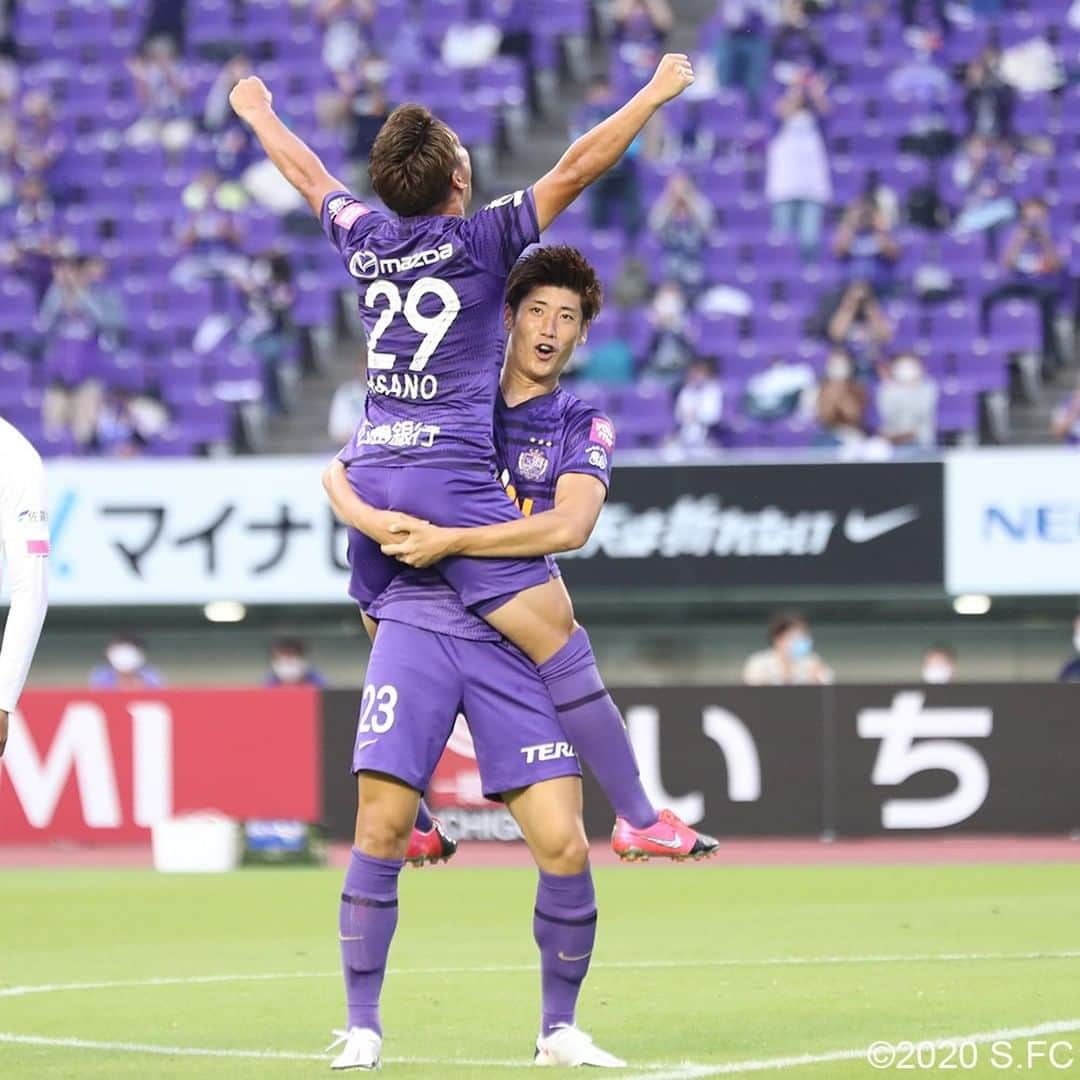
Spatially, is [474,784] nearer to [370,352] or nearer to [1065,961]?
[1065,961]

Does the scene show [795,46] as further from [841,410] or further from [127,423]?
[127,423]

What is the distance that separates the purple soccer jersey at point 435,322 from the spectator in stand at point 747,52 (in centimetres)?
1606

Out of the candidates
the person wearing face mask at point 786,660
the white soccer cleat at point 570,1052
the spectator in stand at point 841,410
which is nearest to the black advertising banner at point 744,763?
the person wearing face mask at point 786,660

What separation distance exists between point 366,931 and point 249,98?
2.40 meters

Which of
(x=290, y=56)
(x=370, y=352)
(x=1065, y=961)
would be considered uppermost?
(x=290, y=56)

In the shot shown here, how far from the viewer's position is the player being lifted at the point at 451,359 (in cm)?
614


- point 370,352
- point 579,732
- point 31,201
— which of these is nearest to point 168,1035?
point 579,732

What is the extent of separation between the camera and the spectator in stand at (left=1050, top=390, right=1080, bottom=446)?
1839 centimetres

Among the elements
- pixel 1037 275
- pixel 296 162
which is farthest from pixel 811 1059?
pixel 1037 275

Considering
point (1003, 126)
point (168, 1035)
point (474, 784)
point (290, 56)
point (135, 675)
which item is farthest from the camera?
point (290, 56)

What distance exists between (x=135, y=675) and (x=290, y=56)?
7974mm

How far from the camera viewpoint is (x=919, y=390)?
18531 millimetres

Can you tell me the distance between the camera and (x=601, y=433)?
6.56 m

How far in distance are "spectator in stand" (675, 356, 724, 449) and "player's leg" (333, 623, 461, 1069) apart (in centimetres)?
1242
